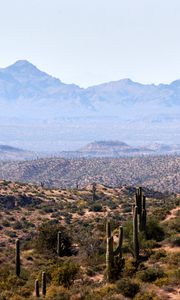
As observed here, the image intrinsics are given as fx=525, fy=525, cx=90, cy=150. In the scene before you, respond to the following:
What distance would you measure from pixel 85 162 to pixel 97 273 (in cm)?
16170

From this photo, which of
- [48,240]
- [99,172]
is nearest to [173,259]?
[48,240]

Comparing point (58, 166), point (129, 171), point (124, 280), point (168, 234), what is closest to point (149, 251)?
point (168, 234)

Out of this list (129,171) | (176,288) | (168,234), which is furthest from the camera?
(129,171)

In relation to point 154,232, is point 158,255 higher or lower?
lower

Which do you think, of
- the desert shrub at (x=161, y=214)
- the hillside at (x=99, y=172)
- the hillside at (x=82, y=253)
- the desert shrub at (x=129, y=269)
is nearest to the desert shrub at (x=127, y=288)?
the hillside at (x=82, y=253)

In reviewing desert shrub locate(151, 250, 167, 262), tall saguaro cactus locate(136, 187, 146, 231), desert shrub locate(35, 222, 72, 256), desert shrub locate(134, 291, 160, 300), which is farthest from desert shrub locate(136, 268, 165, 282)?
desert shrub locate(35, 222, 72, 256)

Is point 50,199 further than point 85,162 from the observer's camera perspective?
No

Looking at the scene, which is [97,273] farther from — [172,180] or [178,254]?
[172,180]

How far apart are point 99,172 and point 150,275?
472 feet

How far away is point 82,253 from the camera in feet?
106

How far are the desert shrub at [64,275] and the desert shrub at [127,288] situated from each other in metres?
3.58

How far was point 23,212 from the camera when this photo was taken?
56.8m

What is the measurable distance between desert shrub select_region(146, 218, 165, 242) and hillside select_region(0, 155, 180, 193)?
92547 millimetres

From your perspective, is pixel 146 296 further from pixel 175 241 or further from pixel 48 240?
pixel 48 240
